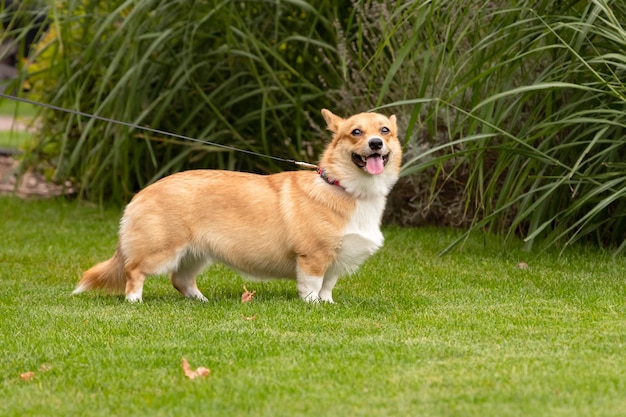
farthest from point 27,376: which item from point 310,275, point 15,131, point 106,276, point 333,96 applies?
point 15,131

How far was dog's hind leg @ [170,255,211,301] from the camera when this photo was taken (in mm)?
6852

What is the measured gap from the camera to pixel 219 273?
318 inches

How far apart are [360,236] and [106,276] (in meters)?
1.51

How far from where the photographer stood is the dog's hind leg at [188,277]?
685 cm

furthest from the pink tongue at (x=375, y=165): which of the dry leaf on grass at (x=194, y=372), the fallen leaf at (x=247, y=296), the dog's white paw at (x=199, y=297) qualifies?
the dry leaf on grass at (x=194, y=372)

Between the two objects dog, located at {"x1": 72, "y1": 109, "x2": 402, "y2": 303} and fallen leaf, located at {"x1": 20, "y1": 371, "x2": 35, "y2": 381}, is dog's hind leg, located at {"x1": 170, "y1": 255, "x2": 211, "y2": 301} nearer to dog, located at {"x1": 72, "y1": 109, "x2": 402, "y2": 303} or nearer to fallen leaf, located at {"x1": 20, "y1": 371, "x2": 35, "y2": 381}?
dog, located at {"x1": 72, "y1": 109, "x2": 402, "y2": 303}

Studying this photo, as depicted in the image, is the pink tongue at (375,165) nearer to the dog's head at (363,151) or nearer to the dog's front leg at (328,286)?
the dog's head at (363,151)

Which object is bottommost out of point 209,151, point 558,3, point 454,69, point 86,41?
point 209,151

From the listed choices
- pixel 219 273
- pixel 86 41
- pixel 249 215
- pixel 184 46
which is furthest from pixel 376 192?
pixel 86 41

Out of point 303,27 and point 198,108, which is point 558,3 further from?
point 198,108

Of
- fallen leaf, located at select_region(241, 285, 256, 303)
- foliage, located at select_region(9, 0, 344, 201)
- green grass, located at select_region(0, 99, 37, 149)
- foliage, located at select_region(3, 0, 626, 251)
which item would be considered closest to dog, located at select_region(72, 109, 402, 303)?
fallen leaf, located at select_region(241, 285, 256, 303)

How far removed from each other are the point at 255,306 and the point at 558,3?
10.3 feet

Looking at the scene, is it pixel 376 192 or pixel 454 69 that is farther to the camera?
pixel 454 69

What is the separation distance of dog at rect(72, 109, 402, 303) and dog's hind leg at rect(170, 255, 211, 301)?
9cm
